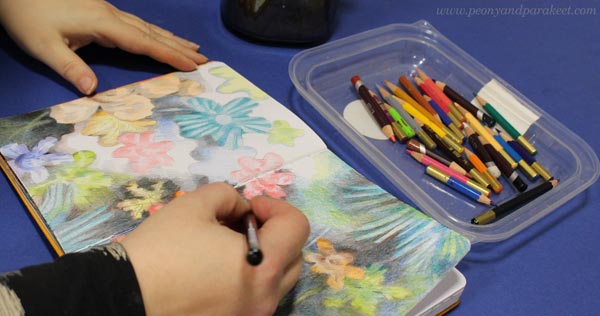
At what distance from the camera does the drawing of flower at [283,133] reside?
58 centimetres

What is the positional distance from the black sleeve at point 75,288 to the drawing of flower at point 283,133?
240mm

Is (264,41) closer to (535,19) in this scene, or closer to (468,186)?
(468,186)

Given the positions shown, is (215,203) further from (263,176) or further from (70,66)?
(70,66)

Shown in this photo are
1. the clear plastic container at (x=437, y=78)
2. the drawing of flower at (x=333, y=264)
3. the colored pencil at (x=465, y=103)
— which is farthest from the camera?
the colored pencil at (x=465, y=103)

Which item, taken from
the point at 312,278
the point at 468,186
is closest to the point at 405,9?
the point at 468,186

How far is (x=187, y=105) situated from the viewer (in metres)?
0.61

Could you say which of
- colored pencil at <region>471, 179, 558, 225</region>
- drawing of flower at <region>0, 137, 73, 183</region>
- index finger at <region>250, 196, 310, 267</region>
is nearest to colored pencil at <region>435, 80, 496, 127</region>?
colored pencil at <region>471, 179, 558, 225</region>

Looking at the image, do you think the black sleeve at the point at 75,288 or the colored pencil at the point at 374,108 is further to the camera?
the colored pencil at the point at 374,108

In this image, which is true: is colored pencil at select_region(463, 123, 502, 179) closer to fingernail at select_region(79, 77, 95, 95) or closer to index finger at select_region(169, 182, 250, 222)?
index finger at select_region(169, 182, 250, 222)

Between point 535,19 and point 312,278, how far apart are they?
685mm

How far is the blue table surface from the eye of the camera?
50 cm

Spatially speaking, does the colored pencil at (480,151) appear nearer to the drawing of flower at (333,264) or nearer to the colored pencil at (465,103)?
the colored pencil at (465,103)

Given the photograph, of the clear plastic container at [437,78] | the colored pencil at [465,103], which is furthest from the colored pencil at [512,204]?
the colored pencil at [465,103]

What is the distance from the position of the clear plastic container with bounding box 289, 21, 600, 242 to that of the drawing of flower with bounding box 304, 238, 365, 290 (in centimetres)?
11
